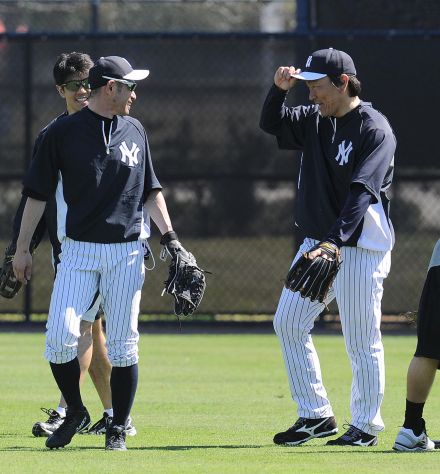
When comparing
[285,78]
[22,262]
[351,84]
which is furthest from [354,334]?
[22,262]

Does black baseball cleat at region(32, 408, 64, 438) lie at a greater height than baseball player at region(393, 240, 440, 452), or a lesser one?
lesser

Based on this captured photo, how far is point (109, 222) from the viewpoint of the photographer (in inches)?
265

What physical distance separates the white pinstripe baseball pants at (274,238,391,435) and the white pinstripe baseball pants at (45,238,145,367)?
2.63 feet

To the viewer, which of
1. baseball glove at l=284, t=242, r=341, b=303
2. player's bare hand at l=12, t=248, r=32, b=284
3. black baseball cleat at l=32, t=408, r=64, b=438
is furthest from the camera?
black baseball cleat at l=32, t=408, r=64, b=438

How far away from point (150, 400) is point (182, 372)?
1.47 meters

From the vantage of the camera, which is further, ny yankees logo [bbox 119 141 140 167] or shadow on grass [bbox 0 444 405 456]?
ny yankees logo [bbox 119 141 140 167]

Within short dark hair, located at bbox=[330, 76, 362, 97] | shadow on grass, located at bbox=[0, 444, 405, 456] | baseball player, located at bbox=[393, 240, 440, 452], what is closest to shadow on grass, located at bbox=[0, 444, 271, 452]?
shadow on grass, located at bbox=[0, 444, 405, 456]

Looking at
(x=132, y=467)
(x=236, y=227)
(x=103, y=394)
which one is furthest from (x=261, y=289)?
(x=132, y=467)

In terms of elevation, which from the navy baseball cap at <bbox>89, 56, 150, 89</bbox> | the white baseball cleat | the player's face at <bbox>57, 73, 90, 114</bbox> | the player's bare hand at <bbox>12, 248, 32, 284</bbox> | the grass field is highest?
the navy baseball cap at <bbox>89, 56, 150, 89</bbox>

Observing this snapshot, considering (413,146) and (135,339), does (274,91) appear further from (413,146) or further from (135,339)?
(413,146)

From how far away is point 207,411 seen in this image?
8.31 m

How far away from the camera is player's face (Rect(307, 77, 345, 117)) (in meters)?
6.96

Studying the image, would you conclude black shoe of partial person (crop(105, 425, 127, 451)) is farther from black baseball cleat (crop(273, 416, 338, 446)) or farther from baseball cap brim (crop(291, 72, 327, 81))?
baseball cap brim (crop(291, 72, 327, 81))

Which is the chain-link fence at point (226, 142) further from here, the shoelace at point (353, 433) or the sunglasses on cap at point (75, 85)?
the shoelace at point (353, 433)
